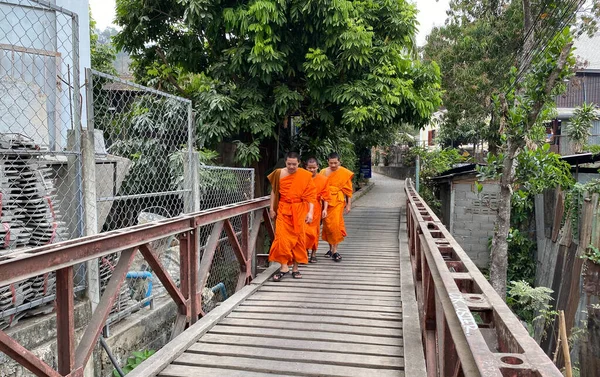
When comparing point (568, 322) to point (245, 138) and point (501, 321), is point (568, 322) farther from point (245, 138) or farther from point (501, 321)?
point (501, 321)

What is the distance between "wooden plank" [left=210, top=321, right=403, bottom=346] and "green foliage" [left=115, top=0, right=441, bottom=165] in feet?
14.4

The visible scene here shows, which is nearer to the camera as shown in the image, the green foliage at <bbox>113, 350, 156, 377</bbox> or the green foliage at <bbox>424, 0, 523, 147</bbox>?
the green foliage at <bbox>113, 350, 156, 377</bbox>

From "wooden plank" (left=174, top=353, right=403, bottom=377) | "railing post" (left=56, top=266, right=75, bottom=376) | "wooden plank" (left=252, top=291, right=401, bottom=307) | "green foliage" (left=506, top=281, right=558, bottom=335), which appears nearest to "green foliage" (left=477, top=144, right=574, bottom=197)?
"green foliage" (left=506, top=281, right=558, bottom=335)

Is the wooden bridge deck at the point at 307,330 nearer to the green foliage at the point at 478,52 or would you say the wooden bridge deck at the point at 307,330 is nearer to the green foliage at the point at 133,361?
the green foliage at the point at 133,361

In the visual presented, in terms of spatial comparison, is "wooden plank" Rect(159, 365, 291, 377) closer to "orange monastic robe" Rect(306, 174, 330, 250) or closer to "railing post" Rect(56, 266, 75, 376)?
"railing post" Rect(56, 266, 75, 376)

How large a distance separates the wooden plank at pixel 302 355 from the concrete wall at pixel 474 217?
11.0 metres

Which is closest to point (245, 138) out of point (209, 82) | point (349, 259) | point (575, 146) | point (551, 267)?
point (209, 82)

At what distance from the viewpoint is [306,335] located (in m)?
3.69

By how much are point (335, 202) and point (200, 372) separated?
3.70 m

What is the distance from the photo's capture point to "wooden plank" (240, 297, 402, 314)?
4.29 metres

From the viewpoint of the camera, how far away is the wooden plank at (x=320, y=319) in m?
3.89

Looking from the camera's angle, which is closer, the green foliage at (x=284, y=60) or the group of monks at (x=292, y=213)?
the group of monks at (x=292, y=213)

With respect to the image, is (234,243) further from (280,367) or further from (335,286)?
(280,367)

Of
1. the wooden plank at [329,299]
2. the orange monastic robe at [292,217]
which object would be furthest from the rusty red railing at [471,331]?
the orange monastic robe at [292,217]
